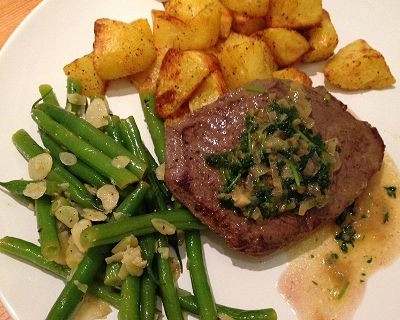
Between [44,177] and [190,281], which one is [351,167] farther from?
[44,177]

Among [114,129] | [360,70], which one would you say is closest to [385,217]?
[360,70]

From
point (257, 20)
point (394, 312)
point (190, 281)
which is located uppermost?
point (257, 20)

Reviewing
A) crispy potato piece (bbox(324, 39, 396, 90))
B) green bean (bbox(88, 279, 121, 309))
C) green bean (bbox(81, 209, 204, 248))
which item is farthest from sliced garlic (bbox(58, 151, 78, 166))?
crispy potato piece (bbox(324, 39, 396, 90))

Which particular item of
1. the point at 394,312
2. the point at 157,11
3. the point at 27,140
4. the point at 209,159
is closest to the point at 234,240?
the point at 209,159

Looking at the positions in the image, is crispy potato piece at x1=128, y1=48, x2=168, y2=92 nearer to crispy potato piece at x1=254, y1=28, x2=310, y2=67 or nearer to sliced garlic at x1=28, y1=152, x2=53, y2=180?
crispy potato piece at x1=254, y1=28, x2=310, y2=67

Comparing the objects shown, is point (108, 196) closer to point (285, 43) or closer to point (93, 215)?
point (93, 215)

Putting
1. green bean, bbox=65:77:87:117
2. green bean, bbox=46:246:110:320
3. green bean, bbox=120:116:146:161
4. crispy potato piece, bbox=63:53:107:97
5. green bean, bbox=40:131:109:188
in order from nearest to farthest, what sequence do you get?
1. green bean, bbox=46:246:110:320
2. green bean, bbox=40:131:109:188
3. green bean, bbox=120:116:146:161
4. green bean, bbox=65:77:87:117
5. crispy potato piece, bbox=63:53:107:97
